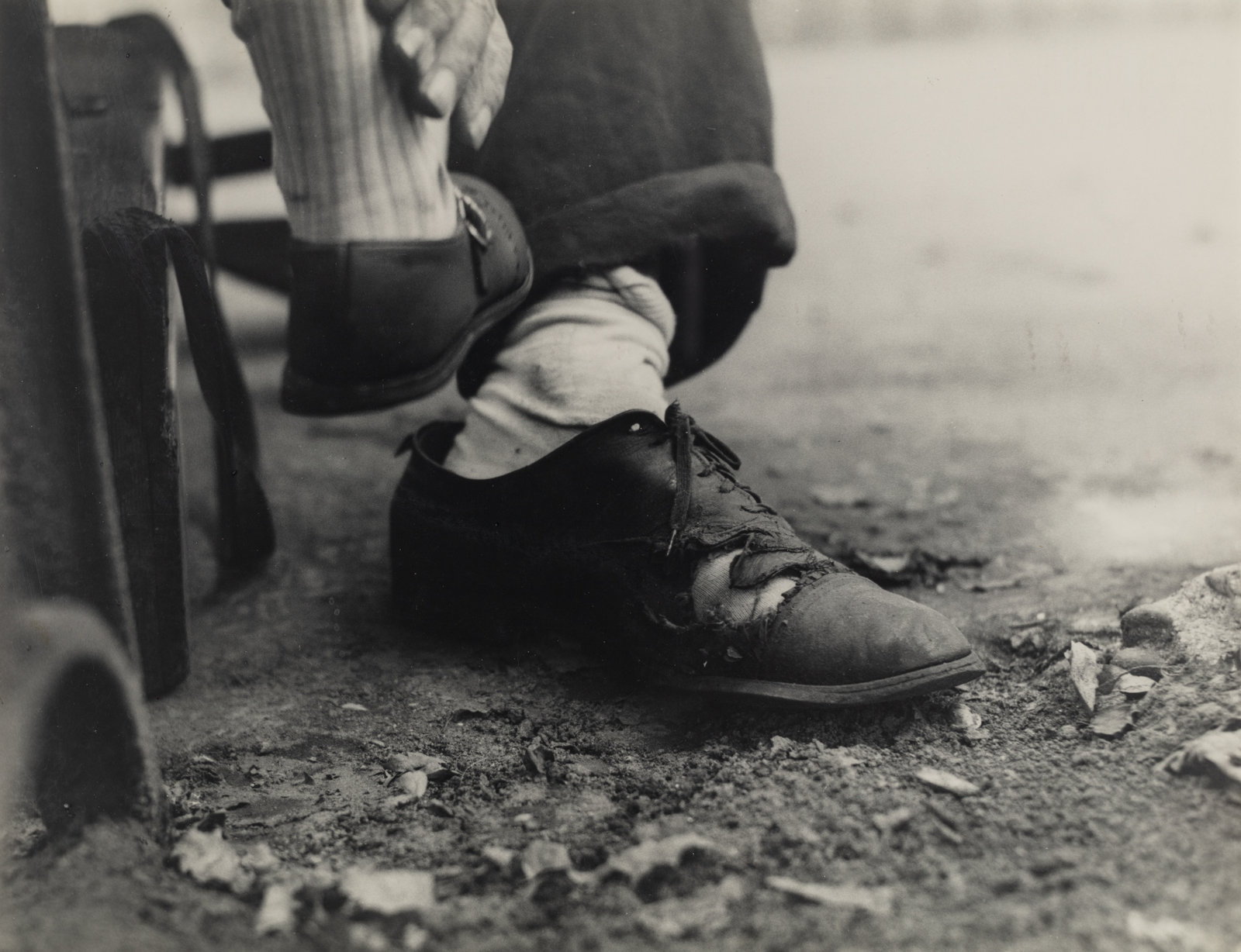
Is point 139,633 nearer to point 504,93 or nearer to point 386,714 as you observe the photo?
point 386,714

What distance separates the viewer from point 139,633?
1.04 m

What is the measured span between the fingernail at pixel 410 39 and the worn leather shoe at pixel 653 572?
14.6 inches

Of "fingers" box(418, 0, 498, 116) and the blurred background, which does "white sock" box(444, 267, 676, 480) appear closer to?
"fingers" box(418, 0, 498, 116)

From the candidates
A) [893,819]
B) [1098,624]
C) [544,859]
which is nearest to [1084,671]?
[1098,624]

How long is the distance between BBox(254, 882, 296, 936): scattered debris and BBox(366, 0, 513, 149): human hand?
2.02 ft

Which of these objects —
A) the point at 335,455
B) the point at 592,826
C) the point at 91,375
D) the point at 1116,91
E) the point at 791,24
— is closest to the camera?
the point at 91,375

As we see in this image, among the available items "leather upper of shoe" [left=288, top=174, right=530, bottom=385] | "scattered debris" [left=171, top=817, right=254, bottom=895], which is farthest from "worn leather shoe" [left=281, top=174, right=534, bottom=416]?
"scattered debris" [left=171, top=817, right=254, bottom=895]

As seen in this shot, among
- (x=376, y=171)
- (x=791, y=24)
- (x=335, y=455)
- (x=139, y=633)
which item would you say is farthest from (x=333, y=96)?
(x=335, y=455)

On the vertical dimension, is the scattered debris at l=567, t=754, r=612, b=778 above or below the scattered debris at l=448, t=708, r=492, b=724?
above

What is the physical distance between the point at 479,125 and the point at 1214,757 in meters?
0.80

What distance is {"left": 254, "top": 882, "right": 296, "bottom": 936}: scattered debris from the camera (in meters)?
0.65

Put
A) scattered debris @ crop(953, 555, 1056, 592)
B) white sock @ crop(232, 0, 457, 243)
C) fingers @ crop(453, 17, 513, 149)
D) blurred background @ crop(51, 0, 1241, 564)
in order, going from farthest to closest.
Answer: blurred background @ crop(51, 0, 1241, 564)
scattered debris @ crop(953, 555, 1056, 592)
fingers @ crop(453, 17, 513, 149)
white sock @ crop(232, 0, 457, 243)

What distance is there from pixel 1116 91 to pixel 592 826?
254 cm

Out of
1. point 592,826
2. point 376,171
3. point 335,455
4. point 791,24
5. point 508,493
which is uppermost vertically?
point 791,24
